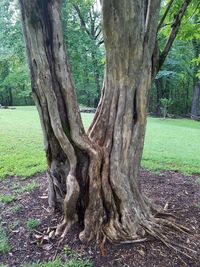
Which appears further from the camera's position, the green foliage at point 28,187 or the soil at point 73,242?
the green foliage at point 28,187

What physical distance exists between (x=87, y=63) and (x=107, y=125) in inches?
693

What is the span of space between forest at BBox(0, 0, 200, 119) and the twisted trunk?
7.94 m

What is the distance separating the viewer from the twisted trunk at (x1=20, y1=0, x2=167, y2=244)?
2.19m

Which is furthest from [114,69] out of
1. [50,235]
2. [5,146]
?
[5,146]

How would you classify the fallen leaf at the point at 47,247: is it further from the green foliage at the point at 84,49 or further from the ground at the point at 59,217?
the green foliage at the point at 84,49

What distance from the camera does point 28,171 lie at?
440 centimetres

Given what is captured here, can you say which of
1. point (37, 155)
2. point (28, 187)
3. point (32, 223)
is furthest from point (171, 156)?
point (32, 223)

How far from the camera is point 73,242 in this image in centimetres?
236

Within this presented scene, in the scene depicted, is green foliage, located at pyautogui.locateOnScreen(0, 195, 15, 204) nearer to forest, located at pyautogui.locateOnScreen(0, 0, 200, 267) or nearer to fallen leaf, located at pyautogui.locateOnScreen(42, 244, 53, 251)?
forest, located at pyautogui.locateOnScreen(0, 0, 200, 267)

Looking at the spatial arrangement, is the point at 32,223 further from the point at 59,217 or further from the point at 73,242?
the point at 73,242

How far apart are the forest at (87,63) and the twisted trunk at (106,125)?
26.1 feet

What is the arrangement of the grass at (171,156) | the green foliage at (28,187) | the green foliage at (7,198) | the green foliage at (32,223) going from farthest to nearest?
the grass at (171,156)
the green foliage at (28,187)
the green foliage at (7,198)
the green foliage at (32,223)

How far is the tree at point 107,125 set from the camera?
2.19 metres

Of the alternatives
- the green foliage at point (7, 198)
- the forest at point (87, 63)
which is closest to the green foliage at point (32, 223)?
the green foliage at point (7, 198)
